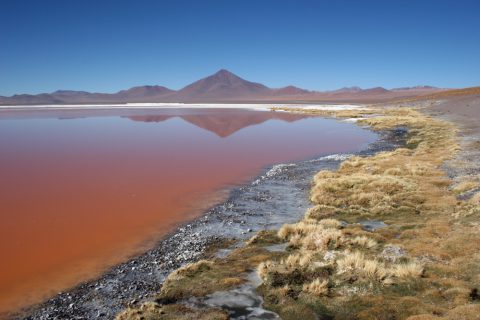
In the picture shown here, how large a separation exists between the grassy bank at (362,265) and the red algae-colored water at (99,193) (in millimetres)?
3591

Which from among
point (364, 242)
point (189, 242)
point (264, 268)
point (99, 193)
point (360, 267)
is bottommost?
point (189, 242)

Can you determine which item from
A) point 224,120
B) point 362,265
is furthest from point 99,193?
point 224,120

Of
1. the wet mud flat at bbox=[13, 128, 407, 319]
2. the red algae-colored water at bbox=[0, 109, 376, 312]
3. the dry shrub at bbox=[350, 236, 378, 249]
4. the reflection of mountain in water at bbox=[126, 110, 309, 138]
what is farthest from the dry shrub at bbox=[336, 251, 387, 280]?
the reflection of mountain in water at bbox=[126, 110, 309, 138]

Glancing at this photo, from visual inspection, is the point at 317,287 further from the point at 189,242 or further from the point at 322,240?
the point at 189,242

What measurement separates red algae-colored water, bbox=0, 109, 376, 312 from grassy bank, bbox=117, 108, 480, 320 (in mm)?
3591

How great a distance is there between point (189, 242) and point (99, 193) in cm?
851

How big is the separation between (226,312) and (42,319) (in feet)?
13.9

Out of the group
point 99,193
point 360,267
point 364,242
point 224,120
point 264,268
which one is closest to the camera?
point 360,267

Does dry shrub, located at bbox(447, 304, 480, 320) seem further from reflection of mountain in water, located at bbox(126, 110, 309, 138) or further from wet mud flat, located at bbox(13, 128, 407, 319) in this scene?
reflection of mountain in water, located at bbox(126, 110, 309, 138)

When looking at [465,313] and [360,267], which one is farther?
[360,267]

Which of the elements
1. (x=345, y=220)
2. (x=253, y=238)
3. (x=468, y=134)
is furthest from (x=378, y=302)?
(x=468, y=134)

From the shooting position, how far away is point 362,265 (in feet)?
33.3

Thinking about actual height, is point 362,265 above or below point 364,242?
above

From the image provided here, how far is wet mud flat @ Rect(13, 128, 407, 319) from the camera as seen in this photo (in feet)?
32.0
